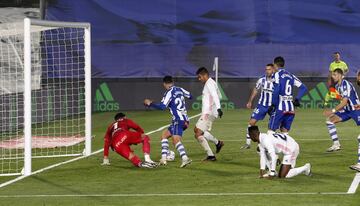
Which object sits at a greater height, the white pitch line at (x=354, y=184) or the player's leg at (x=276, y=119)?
the player's leg at (x=276, y=119)

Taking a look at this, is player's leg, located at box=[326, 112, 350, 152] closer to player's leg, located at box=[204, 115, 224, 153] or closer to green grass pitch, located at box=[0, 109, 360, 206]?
green grass pitch, located at box=[0, 109, 360, 206]

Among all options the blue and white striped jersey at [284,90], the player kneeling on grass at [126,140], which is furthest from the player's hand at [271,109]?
the player kneeling on grass at [126,140]

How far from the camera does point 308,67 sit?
1625 inches

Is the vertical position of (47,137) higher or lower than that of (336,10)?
lower

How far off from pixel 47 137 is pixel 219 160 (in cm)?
798

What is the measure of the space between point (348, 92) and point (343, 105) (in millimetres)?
578

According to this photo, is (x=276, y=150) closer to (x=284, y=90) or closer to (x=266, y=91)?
(x=284, y=90)

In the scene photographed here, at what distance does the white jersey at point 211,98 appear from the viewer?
20891 mm

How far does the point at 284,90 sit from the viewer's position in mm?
20953

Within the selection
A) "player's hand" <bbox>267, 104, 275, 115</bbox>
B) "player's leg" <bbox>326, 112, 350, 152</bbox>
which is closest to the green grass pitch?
"player's leg" <bbox>326, 112, 350, 152</bbox>

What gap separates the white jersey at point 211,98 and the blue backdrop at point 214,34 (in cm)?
2019

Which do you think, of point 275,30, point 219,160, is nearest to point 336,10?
point 275,30

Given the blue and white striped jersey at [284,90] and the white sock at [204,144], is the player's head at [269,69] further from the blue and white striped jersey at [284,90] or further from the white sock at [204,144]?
the white sock at [204,144]

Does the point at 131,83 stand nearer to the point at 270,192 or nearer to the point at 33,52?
the point at 33,52
